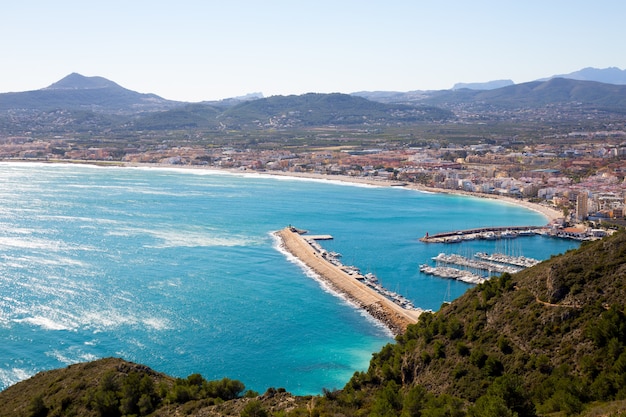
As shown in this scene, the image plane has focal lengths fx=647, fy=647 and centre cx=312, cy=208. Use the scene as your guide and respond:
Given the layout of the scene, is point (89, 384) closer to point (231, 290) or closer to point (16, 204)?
point (231, 290)

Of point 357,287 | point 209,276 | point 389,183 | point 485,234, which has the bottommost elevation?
point 485,234

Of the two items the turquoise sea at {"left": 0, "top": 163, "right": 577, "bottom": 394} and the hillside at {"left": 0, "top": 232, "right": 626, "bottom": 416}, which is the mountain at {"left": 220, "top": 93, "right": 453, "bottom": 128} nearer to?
the turquoise sea at {"left": 0, "top": 163, "right": 577, "bottom": 394}

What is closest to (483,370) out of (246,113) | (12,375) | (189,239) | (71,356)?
(71,356)

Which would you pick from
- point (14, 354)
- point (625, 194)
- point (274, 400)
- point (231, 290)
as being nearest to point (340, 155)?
point (625, 194)

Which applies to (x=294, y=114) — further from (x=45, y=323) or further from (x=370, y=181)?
(x=45, y=323)

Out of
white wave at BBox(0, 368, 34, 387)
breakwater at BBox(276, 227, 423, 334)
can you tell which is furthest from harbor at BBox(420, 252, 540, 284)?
white wave at BBox(0, 368, 34, 387)

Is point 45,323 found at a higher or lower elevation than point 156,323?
higher
